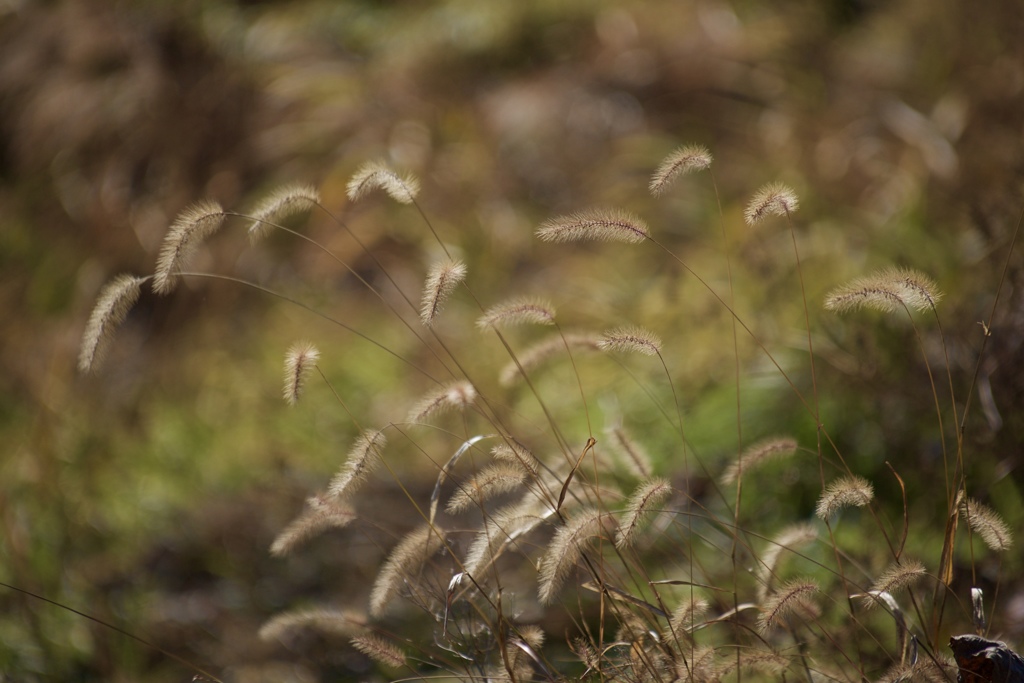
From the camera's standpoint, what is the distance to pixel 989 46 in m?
4.00

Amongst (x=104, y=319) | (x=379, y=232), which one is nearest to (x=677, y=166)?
(x=104, y=319)

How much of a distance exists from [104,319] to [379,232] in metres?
3.27

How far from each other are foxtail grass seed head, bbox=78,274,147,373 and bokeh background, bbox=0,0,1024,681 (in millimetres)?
1175

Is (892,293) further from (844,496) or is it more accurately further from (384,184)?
(384,184)

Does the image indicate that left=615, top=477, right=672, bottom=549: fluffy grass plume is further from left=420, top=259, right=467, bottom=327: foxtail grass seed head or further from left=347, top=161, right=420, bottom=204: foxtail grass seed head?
left=347, top=161, right=420, bottom=204: foxtail grass seed head

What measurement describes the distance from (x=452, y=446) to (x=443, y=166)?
83.0 inches

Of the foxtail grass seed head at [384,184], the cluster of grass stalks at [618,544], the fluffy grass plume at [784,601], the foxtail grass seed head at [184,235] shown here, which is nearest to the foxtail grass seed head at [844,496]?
the cluster of grass stalks at [618,544]

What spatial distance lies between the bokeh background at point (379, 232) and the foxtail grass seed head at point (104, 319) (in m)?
1.18

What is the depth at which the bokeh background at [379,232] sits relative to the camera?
2695mm

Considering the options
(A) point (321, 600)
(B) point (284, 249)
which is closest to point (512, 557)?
(A) point (321, 600)

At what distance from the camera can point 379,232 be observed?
4871mm

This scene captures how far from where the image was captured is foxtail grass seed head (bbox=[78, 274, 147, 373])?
5.38 ft

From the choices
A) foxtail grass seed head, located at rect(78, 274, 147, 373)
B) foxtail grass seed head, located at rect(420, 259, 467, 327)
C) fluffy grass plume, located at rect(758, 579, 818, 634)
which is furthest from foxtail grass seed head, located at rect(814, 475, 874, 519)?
foxtail grass seed head, located at rect(78, 274, 147, 373)

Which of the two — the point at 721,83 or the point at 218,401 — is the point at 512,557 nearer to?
the point at 218,401
